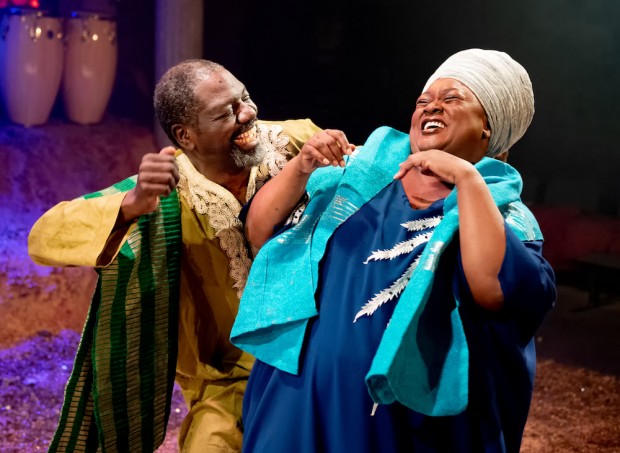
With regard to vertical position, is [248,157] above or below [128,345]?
above

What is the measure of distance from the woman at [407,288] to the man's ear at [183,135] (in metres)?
0.56

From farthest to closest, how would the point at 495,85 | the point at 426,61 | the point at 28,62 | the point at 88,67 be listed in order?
the point at 88,67 → the point at 28,62 → the point at 426,61 → the point at 495,85

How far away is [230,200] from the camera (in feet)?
8.14

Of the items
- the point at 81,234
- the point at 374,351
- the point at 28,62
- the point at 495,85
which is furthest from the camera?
the point at 28,62

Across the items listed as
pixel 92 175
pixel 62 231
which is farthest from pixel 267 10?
pixel 62 231

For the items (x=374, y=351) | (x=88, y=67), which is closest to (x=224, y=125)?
(x=374, y=351)

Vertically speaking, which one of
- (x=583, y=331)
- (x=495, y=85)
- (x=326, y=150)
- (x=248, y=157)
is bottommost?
(x=583, y=331)

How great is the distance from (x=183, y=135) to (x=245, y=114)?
198 mm

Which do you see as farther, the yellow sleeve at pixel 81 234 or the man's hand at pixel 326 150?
the yellow sleeve at pixel 81 234

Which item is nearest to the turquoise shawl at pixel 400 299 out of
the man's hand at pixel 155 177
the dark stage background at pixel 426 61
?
the man's hand at pixel 155 177

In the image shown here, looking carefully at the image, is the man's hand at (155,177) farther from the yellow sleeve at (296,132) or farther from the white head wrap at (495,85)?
the white head wrap at (495,85)

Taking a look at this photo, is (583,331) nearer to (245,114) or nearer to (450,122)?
(245,114)

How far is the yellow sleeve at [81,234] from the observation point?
228 centimetres

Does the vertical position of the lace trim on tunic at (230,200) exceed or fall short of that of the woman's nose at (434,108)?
it falls short
